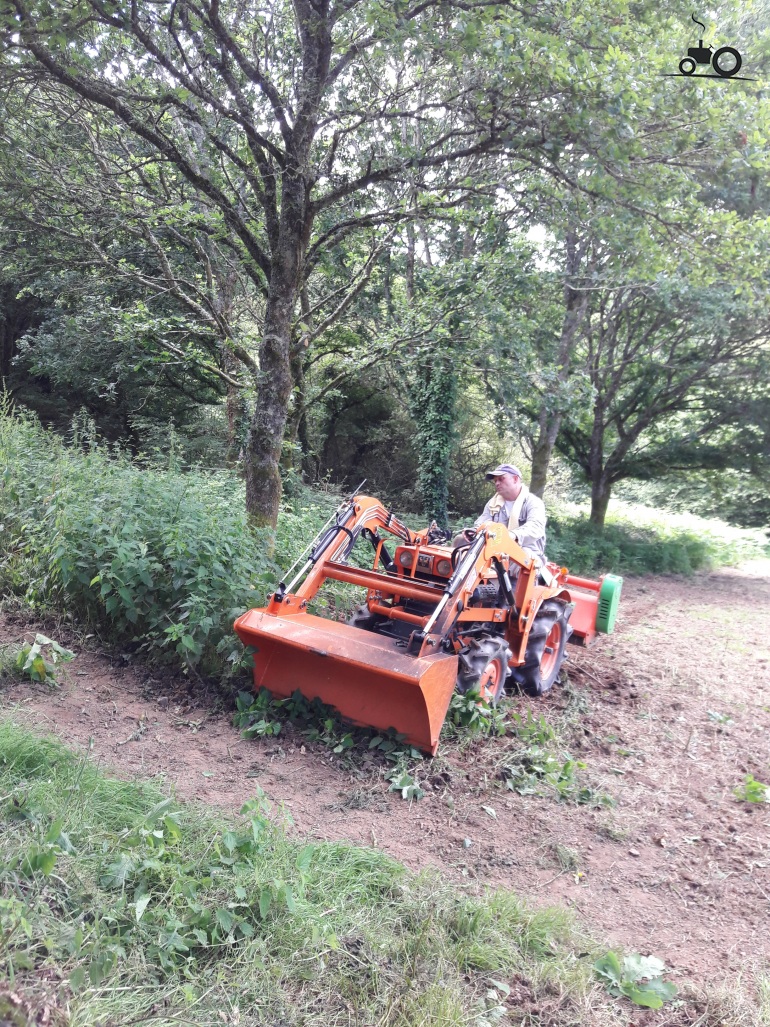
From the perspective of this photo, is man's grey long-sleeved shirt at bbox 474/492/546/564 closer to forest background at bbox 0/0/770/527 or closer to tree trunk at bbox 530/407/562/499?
forest background at bbox 0/0/770/527

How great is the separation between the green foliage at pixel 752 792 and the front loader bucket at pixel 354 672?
74.0 inches

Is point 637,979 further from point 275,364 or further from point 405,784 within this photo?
point 275,364

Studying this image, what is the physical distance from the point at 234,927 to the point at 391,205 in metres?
6.60

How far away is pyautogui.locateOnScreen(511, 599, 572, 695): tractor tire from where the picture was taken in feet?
19.2

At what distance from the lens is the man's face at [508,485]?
5.96 m

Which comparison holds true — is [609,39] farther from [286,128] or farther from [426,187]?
[286,128]

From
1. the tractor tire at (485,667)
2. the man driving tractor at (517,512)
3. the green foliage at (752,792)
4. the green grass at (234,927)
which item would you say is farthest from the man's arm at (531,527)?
the green grass at (234,927)

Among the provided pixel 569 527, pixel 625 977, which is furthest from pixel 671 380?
pixel 625 977

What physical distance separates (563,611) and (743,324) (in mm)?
10308

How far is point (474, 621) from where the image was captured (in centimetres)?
526

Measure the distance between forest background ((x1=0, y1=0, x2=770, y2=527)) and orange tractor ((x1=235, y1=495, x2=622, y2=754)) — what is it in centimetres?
154

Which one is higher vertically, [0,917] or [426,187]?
[426,187]

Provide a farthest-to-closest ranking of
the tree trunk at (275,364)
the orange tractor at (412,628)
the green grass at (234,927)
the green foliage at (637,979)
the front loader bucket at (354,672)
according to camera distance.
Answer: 1. the tree trunk at (275,364)
2. the orange tractor at (412,628)
3. the front loader bucket at (354,672)
4. the green foliage at (637,979)
5. the green grass at (234,927)

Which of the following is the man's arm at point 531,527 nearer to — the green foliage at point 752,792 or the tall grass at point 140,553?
the tall grass at point 140,553
